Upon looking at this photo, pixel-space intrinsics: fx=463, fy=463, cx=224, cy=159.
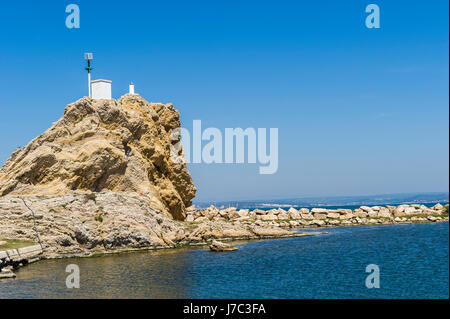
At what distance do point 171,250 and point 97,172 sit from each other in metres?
14.3

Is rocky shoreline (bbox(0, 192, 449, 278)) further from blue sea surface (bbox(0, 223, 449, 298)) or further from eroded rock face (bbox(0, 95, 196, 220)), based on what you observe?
eroded rock face (bbox(0, 95, 196, 220))

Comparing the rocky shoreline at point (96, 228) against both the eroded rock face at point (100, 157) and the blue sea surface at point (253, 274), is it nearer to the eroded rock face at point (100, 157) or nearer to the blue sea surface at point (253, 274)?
the blue sea surface at point (253, 274)

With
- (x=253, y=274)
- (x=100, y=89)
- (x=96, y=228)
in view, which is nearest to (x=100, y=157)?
(x=96, y=228)

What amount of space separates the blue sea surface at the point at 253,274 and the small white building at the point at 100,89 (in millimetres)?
26474

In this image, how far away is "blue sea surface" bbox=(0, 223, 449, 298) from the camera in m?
29.2

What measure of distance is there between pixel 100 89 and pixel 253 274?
3987 cm

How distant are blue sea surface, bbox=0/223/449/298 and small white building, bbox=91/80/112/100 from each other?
86.9 ft

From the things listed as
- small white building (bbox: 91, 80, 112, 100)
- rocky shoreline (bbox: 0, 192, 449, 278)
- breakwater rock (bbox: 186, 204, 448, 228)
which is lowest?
breakwater rock (bbox: 186, 204, 448, 228)

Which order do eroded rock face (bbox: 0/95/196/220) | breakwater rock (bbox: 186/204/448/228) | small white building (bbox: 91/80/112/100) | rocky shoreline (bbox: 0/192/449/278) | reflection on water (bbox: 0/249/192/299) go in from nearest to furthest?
reflection on water (bbox: 0/249/192/299), rocky shoreline (bbox: 0/192/449/278), eroded rock face (bbox: 0/95/196/220), small white building (bbox: 91/80/112/100), breakwater rock (bbox: 186/204/448/228)

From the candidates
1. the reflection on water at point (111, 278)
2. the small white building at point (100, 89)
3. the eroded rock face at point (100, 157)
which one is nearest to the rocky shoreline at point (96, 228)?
the reflection on water at point (111, 278)

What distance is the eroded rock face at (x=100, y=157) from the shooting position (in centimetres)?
5512

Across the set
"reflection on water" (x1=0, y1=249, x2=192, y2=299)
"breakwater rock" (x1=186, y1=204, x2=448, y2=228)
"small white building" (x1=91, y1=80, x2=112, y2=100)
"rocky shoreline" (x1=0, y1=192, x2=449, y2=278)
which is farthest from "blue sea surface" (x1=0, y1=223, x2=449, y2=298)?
"breakwater rock" (x1=186, y1=204, x2=448, y2=228)

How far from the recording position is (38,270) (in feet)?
123

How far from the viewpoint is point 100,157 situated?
5725 centimetres
